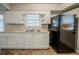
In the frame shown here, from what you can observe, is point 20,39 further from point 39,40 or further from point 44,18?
point 44,18

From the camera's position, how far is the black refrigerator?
301cm

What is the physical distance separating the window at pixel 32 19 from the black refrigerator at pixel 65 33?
46 cm

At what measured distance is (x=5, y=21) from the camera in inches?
104

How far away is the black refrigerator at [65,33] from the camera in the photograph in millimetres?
3006

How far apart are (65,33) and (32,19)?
0.99 m

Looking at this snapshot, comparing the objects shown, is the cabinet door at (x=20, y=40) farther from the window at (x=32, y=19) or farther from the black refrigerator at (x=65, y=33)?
the black refrigerator at (x=65, y=33)

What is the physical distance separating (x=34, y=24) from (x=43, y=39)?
52 centimetres

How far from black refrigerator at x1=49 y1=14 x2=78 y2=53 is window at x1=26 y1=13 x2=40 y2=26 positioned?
0.46 metres

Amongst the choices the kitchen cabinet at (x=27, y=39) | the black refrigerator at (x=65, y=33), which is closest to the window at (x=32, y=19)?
the kitchen cabinet at (x=27, y=39)

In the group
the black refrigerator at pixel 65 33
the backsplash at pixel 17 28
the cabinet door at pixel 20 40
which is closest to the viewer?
the cabinet door at pixel 20 40

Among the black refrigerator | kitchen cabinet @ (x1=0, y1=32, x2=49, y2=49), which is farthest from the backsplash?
the black refrigerator

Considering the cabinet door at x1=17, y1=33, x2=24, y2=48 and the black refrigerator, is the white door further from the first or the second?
the black refrigerator

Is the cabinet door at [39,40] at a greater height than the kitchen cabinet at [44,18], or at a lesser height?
lesser

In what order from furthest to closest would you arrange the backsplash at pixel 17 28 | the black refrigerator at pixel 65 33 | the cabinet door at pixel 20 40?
the black refrigerator at pixel 65 33 → the backsplash at pixel 17 28 → the cabinet door at pixel 20 40
